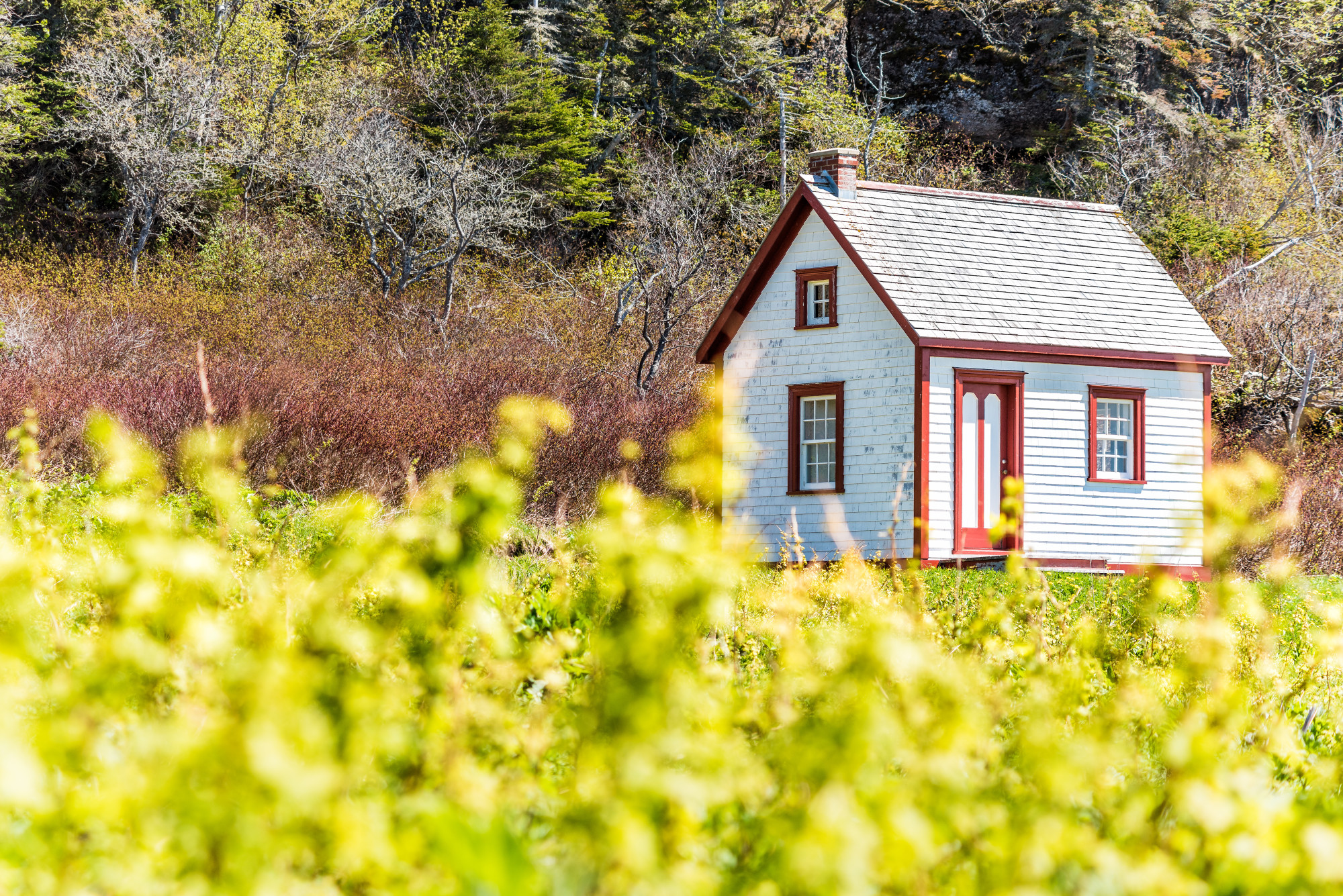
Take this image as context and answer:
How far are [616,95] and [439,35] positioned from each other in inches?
216

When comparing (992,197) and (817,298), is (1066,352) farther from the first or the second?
(817,298)

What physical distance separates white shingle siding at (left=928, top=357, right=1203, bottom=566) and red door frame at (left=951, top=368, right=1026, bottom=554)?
2.4 inches

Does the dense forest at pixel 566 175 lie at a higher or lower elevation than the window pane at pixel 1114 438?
higher

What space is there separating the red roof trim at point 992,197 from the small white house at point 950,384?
81mm

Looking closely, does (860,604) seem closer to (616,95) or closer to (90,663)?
(90,663)

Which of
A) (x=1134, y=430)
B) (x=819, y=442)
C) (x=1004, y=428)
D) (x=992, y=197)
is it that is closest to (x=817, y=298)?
(x=819, y=442)

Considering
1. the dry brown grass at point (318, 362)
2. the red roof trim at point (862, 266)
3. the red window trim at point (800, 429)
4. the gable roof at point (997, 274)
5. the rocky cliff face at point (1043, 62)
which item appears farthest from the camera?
the rocky cliff face at point (1043, 62)

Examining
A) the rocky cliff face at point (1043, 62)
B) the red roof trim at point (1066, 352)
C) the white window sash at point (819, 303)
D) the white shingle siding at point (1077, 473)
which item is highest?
the rocky cliff face at point (1043, 62)

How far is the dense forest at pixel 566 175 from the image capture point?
24.9 metres

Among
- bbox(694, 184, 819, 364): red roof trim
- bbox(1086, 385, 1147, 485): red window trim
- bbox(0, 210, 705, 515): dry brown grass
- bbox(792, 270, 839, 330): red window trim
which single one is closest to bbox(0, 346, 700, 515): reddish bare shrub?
bbox(0, 210, 705, 515): dry brown grass

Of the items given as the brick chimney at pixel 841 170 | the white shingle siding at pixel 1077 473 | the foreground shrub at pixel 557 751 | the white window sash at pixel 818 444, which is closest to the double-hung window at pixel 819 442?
the white window sash at pixel 818 444

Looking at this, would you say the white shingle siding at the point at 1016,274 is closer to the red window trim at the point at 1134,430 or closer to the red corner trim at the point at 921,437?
the red corner trim at the point at 921,437

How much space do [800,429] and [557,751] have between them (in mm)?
15368

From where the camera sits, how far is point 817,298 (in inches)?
744
